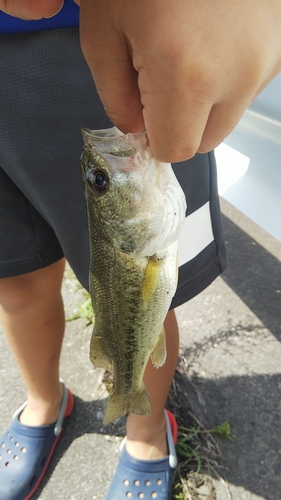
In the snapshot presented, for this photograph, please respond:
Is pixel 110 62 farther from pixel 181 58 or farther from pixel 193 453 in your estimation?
pixel 193 453

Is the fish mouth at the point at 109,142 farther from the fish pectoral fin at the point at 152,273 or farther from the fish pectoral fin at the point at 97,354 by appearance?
the fish pectoral fin at the point at 97,354

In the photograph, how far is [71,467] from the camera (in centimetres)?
209

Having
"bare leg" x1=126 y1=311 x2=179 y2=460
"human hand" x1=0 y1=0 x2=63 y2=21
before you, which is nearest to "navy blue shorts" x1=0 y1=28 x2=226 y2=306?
"human hand" x1=0 y1=0 x2=63 y2=21

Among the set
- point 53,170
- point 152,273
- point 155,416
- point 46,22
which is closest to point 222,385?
point 155,416

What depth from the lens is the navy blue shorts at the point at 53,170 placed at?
1.20 metres

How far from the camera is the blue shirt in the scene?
1119 mm

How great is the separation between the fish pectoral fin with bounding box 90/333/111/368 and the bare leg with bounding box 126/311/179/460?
1.26ft

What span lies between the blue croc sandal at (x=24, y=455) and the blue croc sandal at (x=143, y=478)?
371 mm

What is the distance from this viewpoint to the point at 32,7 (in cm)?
90

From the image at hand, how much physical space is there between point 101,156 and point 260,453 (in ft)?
5.24

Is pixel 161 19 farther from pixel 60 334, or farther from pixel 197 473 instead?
pixel 197 473

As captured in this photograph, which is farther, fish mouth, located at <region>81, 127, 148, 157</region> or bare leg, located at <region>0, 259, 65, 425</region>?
bare leg, located at <region>0, 259, 65, 425</region>

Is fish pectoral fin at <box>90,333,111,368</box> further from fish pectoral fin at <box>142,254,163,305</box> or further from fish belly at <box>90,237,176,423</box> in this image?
fish pectoral fin at <box>142,254,163,305</box>

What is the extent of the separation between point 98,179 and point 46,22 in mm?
440
